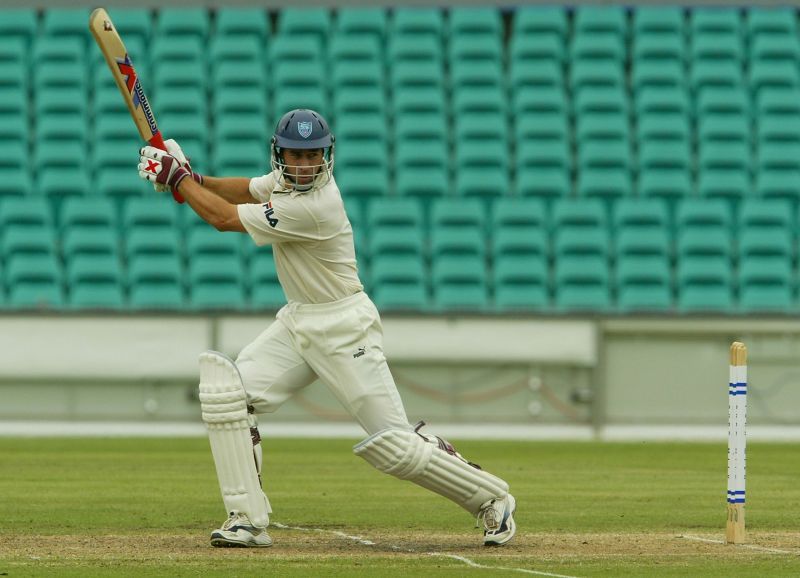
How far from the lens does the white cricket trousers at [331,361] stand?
7.41 m

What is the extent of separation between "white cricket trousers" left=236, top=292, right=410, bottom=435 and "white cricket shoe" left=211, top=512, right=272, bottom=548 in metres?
0.59

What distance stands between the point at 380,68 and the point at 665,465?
331 inches

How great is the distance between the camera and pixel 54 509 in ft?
29.6

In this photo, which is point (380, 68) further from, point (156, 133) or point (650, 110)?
point (156, 133)

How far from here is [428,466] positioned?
7309 millimetres

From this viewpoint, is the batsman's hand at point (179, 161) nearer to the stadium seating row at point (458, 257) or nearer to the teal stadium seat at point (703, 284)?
the stadium seating row at point (458, 257)

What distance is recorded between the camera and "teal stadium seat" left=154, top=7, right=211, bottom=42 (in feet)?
64.4

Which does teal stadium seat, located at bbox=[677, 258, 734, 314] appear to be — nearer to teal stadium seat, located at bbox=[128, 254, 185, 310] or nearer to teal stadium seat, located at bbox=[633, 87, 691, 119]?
teal stadium seat, located at bbox=[633, 87, 691, 119]

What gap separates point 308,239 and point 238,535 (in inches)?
60.7

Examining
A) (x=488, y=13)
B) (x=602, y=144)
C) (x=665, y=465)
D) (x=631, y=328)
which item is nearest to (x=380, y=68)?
(x=488, y=13)

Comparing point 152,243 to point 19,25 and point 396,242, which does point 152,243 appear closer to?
point 396,242

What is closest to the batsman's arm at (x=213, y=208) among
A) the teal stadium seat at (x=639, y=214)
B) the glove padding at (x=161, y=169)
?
the glove padding at (x=161, y=169)

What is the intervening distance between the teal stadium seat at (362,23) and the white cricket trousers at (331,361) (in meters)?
12.4

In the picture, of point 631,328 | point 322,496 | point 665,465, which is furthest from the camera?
point 631,328
